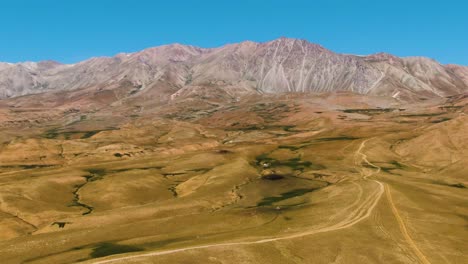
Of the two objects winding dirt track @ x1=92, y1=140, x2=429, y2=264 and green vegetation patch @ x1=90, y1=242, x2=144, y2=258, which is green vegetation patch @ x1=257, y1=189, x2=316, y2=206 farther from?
green vegetation patch @ x1=90, y1=242, x2=144, y2=258

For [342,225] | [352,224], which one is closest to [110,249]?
[342,225]

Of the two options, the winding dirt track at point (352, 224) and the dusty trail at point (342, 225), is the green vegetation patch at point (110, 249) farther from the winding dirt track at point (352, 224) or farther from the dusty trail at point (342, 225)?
the dusty trail at point (342, 225)

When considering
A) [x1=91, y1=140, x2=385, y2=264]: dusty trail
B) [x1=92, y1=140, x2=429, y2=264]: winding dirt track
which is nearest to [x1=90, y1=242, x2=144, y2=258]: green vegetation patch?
[x1=92, y1=140, x2=429, y2=264]: winding dirt track

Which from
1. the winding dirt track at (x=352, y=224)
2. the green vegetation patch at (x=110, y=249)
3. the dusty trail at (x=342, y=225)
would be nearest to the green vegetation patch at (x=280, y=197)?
the dusty trail at (x=342, y=225)

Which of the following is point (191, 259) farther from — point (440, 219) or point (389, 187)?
point (389, 187)

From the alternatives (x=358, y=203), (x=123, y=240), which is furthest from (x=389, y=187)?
(x=123, y=240)

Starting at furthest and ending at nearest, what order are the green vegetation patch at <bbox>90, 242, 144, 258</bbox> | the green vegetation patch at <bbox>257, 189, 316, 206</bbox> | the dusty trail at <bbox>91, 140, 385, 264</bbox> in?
the green vegetation patch at <bbox>257, 189, 316, 206</bbox> < the green vegetation patch at <bbox>90, 242, 144, 258</bbox> < the dusty trail at <bbox>91, 140, 385, 264</bbox>

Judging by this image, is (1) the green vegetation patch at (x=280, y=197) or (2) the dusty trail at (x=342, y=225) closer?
(2) the dusty trail at (x=342, y=225)

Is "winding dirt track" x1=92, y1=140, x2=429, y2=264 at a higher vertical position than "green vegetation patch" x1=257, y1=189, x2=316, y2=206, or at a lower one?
higher

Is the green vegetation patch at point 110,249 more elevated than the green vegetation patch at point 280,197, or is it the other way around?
the green vegetation patch at point 110,249

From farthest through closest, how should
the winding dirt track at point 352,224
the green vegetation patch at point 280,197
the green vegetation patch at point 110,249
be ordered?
the green vegetation patch at point 280,197 < the green vegetation patch at point 110,249 < the winding dirt track at point 352,224

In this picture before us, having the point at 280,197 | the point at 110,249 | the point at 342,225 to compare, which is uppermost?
the point at 110,249

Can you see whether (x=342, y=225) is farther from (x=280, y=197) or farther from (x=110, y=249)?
(x=280, y=197)
